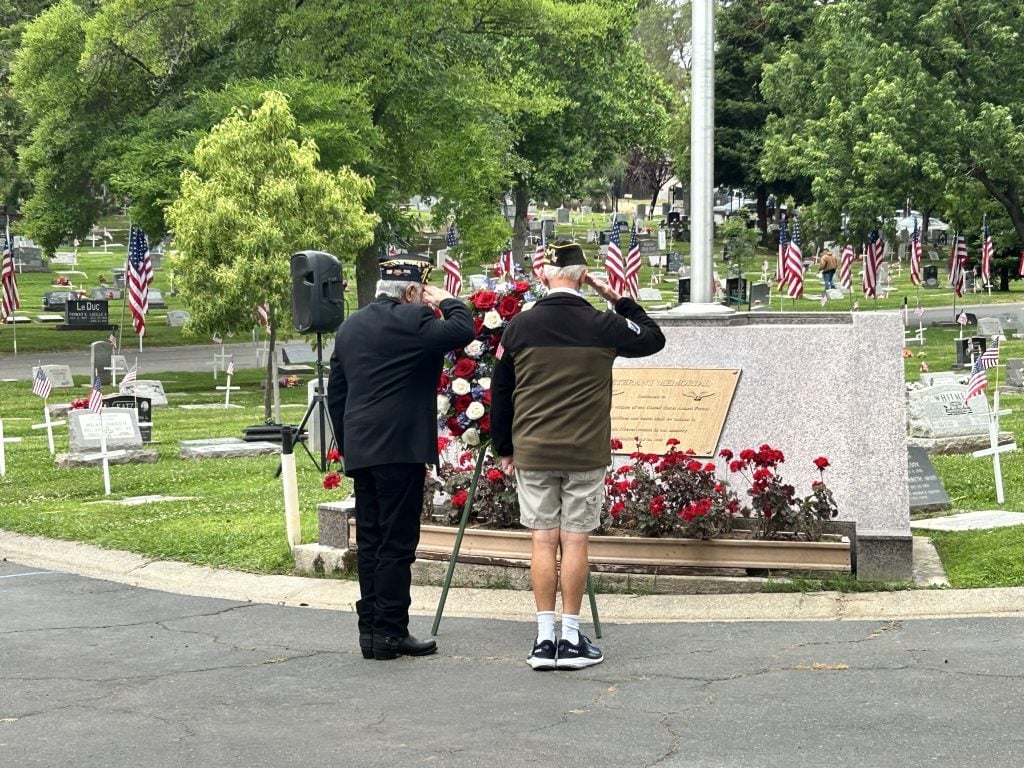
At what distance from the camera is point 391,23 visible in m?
35.1

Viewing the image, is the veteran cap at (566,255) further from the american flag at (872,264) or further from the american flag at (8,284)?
the american flag at (872,264)

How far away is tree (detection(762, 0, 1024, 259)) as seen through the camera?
124 ft

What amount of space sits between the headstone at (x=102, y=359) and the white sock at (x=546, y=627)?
93.7 feet

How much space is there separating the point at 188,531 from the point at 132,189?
22.4 m

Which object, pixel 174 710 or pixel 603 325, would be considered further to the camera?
pixel 603 325

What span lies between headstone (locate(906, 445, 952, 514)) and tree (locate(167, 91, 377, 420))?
1512 cm

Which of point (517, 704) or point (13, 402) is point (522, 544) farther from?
point (13, 402)

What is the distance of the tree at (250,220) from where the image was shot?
88.1 ft

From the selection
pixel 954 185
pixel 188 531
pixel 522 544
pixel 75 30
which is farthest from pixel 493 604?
pixel 954 185

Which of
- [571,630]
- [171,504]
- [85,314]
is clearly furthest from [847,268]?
[571,630]

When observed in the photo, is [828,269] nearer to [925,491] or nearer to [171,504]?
[171,504]

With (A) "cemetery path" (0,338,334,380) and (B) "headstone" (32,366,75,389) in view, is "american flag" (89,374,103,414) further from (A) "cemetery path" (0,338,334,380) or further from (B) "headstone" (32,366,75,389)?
(A) "cemetery path" (0,338,334,380)

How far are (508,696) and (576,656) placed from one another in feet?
2.03

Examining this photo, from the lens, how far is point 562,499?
A: 8.14 m
